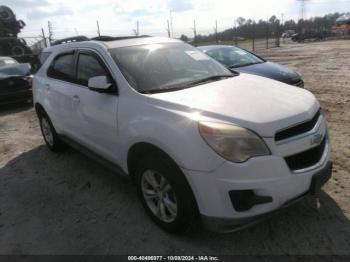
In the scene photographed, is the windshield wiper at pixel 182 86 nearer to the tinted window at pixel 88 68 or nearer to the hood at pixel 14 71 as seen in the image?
the tinted window at pixel 88 68

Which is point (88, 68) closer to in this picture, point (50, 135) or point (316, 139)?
point (50, 135)

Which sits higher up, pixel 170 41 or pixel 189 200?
pixel 170 41

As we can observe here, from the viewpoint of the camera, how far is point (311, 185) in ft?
8.91

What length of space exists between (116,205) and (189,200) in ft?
4.47

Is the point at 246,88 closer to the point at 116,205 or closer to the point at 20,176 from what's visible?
the point at 116,205

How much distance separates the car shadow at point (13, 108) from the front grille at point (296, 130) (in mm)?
8661

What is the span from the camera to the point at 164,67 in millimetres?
3670

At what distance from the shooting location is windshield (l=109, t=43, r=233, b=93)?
3.39 metres

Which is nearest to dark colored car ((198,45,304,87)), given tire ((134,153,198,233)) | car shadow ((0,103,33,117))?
tire ((134,153,198,233))

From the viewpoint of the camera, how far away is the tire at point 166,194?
2718mm

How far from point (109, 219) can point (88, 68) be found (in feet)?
5.89

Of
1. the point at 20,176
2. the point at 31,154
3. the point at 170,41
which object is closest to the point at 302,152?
the point at 170,41

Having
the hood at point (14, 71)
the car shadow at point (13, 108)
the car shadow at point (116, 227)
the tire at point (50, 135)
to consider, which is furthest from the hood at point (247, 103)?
the hood at point (14, 71)

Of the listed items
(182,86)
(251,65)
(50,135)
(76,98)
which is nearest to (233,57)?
(251,65)
